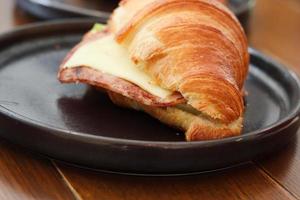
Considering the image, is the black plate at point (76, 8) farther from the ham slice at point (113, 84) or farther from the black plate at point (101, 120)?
the ham slice at point (113, 84)

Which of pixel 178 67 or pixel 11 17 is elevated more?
pixel 178 67

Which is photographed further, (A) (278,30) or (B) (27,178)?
(A) (278,30)

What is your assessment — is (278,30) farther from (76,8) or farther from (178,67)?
(178,67)

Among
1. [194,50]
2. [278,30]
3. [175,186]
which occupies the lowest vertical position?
[278,30]

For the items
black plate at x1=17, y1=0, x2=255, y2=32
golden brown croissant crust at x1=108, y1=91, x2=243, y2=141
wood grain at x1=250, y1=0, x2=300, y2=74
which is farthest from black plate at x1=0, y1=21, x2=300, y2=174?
wood grain at x1=250, y1=0, x2=300, y2=74

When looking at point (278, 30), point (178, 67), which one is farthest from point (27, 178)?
point (278, 30)

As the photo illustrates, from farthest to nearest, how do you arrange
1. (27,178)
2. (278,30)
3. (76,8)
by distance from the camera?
1. (278,30)
2. (76,8)
3. (27,178)
